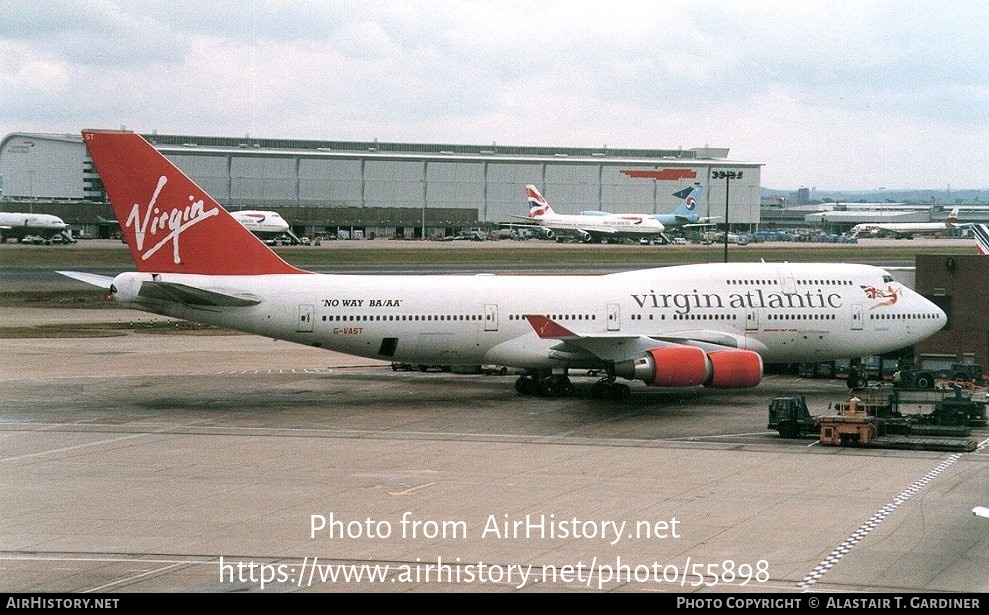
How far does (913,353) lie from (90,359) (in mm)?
35999

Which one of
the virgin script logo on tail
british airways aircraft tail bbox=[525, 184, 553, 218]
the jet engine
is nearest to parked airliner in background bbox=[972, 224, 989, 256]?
the jet engine

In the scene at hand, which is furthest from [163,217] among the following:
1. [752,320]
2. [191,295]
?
[752,320]

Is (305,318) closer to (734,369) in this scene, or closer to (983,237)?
(734,369)

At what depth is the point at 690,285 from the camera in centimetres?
4356

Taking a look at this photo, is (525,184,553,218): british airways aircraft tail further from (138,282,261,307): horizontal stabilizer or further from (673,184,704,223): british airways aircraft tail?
(138,282,261,307): horizontal stabilizer

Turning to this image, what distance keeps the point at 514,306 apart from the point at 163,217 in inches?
491

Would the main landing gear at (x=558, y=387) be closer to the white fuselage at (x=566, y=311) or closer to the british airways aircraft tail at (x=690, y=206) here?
the white fuselage at (x=566, y=311)

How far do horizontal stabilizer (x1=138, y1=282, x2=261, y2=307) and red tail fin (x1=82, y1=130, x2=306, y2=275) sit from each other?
1.13 meters

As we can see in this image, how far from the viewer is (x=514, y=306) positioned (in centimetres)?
4200

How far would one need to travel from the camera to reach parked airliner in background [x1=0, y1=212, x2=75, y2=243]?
132625 millimetres

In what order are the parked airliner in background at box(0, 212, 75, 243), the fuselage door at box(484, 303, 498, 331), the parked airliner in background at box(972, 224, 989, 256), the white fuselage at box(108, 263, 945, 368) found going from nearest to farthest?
the white fuselage at box(108, 263, 945, 368)
the fuselage door at box(484, 303, 498, 331)
the parked airliner in background at box(972, 224, 989, 256)
the parked airliner in background at box(0, 212, 75, 243)

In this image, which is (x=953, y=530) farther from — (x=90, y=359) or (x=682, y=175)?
(x=682, y=175)

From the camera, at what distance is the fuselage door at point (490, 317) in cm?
4169
